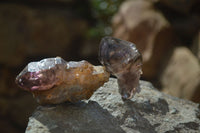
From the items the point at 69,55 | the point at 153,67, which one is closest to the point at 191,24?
the point at 153,67

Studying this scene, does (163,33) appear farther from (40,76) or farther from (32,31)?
(40,76)

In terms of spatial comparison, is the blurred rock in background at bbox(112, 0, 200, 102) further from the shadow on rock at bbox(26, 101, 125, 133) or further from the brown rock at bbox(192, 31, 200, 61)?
the shadow on rock at bbox(26, 101, 125, 133)

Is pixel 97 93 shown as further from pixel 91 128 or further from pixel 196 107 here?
pixel 196 107

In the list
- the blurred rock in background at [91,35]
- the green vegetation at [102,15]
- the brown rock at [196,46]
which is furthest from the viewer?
the green vegetation at [102,15]

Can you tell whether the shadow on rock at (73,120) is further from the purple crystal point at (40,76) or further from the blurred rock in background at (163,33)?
the blurred rock in background at (163,33)

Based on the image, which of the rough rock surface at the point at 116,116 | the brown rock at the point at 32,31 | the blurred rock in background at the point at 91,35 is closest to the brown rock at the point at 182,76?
the blurred rock in background at the point at 91,35

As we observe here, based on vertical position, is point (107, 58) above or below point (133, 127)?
above

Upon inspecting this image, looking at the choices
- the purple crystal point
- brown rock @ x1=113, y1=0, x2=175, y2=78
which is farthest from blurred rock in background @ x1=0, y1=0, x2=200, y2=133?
the purple crystal point
